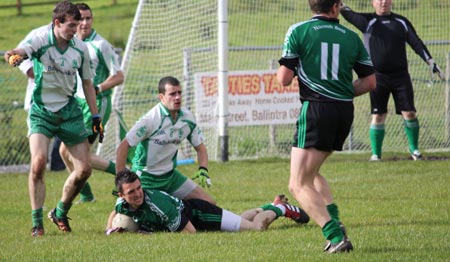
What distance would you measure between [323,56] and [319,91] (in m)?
0.27

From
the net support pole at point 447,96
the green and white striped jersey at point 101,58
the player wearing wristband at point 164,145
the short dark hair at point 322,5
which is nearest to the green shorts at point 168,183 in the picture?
the player wearing wristband at point 164,145

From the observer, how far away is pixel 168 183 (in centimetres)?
976

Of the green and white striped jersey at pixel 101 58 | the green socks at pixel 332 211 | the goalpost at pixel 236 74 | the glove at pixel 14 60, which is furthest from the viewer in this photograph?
the goalpost at pixel 236 74

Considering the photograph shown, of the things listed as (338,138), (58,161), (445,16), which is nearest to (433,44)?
(445,16)

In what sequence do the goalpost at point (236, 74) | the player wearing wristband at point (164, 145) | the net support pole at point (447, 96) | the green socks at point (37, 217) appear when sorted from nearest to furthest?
1. the green socks at point (37, 217)
2. the player wearing wristband at point (164, 145)
3. the goalpost at point (236, 74)
4. the net support pole at point (447, 96)

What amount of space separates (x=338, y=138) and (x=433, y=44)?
10385mm

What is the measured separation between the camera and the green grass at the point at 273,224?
781cm

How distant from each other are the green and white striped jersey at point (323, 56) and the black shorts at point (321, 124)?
0.06 m

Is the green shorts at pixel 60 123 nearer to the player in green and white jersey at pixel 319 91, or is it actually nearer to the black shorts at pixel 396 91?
the player in green and white jersey at pixel 319 91

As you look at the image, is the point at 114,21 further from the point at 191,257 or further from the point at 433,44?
the point at 191,257

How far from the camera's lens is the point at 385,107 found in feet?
47.8

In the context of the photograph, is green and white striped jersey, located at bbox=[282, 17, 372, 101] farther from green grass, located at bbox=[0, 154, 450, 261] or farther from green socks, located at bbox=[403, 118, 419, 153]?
green socks, located at bbox=[403, 118, 419, 153]

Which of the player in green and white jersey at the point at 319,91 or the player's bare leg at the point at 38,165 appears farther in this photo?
the player's bare leg at the point at 38,165

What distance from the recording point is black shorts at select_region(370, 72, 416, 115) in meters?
14.3
